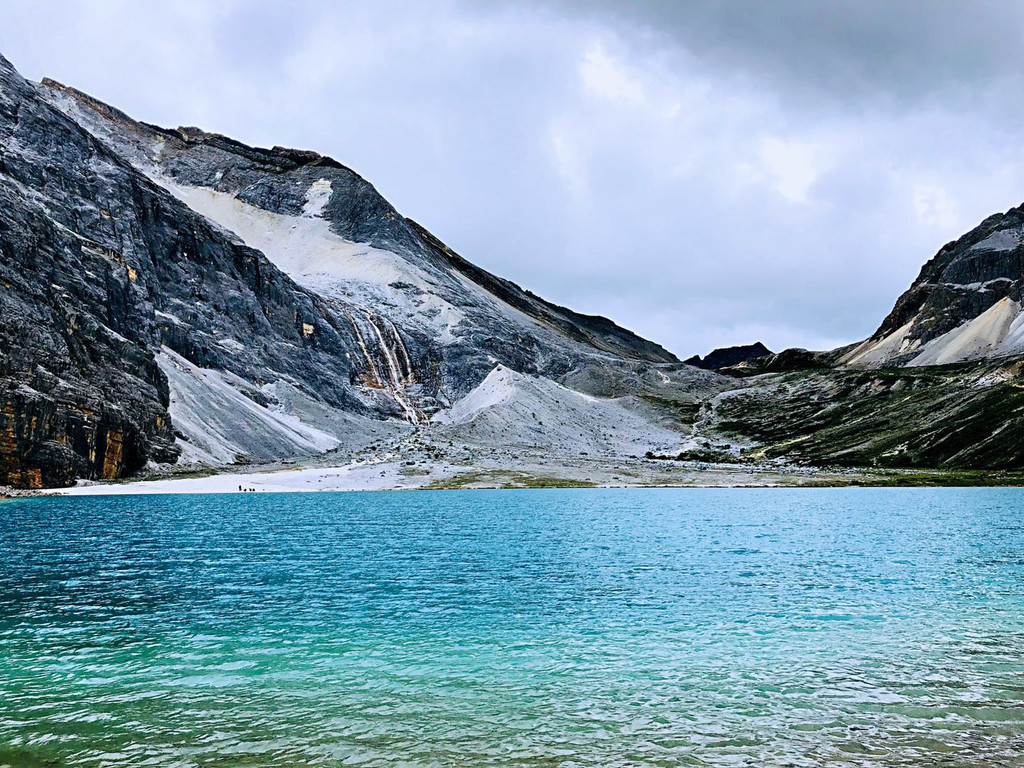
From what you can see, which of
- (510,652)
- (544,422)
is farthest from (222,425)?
(510,652)

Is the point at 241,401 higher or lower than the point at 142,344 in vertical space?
lower

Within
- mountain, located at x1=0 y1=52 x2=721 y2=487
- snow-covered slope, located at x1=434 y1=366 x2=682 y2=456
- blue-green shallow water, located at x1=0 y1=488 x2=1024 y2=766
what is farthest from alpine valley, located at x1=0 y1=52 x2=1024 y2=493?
blue-green shallow water, located at x1=0 y1=488 x2=1024 y2=766

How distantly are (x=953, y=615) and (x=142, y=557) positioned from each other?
36805 mm

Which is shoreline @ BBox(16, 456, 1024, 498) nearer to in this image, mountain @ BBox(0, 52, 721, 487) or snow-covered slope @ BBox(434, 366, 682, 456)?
mountain @ BBox(0, 52, 721, 487)

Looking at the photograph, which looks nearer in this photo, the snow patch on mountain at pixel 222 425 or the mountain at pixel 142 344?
the mountain at pixel 142 344

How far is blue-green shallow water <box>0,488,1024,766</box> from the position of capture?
46.9 ft

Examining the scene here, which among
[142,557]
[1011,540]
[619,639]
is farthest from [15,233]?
[1011,540]

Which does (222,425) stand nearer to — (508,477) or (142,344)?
(142,344)

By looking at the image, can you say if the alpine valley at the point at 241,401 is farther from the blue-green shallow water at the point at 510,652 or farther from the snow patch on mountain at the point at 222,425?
the blue-green shallow water at the point at 510,652

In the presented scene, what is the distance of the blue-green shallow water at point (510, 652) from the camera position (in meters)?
14.3

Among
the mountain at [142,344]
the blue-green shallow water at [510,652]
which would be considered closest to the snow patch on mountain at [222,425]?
the mountain at [142,344]

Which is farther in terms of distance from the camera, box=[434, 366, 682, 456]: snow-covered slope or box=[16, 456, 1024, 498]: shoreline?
box=[434, 366, 682, 456]: snow-covered slope

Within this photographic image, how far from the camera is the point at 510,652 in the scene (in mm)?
20938

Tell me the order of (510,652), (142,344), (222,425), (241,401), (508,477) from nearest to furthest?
(510,652) → (508,477) → (142,344) → (222,425) → (241,401)
